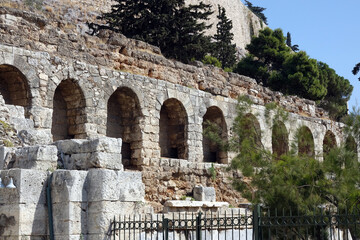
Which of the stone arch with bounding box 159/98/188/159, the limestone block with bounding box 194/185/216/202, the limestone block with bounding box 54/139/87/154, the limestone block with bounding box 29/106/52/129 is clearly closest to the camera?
the limestone block with bounding box 54/139/87/154

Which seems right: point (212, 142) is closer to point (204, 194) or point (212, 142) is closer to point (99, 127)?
point (204, 194)

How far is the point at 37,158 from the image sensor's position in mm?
9219

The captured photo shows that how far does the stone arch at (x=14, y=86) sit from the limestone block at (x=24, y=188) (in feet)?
19.4

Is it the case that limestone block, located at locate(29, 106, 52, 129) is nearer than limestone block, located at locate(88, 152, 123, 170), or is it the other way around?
limestone block, located at locate(88, 152, 123, 170)

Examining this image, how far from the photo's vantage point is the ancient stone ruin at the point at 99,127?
8906 millimetres

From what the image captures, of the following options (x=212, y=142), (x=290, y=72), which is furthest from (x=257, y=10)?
(x=212, y=142)

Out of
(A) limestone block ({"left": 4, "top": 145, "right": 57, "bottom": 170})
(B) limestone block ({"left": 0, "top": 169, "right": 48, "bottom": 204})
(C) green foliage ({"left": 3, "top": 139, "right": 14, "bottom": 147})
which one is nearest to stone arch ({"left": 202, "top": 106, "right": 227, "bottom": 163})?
(C) green foliage ({"left": 3, "top": 139, "right": 14, "bottom": 147})

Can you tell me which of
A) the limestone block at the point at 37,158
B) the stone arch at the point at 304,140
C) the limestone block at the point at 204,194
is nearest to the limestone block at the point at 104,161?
the limestone block at the point at 37,158

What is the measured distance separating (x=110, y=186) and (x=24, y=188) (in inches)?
47.7

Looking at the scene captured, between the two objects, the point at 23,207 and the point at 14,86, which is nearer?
the point at 23,207

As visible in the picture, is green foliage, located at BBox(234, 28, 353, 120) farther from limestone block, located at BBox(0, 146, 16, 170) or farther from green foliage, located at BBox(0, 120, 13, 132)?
limestone block, located at BBox(0, 146, 16, 170)

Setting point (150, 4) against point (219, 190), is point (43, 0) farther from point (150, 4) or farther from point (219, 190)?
point (219, 190)

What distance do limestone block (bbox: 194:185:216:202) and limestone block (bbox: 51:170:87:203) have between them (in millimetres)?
9180

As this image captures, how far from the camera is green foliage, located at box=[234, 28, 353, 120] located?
3316cm
